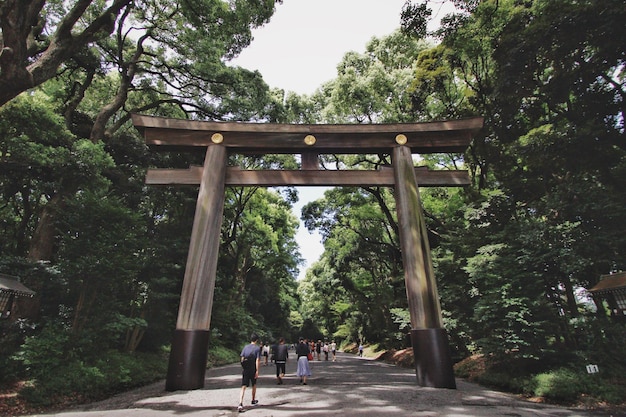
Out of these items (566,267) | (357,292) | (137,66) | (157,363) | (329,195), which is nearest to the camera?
(566,267)

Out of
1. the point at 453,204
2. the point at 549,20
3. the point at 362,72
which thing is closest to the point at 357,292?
the point at 453,204

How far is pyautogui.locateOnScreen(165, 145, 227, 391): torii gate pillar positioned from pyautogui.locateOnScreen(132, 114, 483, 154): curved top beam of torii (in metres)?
0.53

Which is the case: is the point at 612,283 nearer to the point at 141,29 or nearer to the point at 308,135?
the point at 308,135

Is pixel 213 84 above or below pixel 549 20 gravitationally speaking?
above

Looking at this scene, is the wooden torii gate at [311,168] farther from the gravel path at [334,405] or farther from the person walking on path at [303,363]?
the person walking on path at [303,363]

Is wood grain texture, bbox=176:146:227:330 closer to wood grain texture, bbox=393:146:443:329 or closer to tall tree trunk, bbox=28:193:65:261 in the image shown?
wood grain texture, bbox=393:146:443:329

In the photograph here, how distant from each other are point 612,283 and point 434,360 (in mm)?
4655

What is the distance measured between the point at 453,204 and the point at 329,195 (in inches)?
306

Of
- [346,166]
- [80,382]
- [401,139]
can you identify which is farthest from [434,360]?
[346,166]

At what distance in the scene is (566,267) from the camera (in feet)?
27.6

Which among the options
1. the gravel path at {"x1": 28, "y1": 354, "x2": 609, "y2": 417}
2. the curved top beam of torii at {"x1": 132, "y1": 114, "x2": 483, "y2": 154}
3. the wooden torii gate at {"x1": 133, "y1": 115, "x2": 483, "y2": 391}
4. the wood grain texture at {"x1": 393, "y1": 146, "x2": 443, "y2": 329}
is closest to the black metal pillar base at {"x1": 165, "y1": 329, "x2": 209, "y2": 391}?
the gravel path at {"x1": 28, "y1": 354, "x2": 609, "y2": 417}

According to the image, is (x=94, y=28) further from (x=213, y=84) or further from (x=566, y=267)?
(x=566, y=267)

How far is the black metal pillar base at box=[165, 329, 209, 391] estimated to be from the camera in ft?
20.9

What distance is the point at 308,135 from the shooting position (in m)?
8.49
